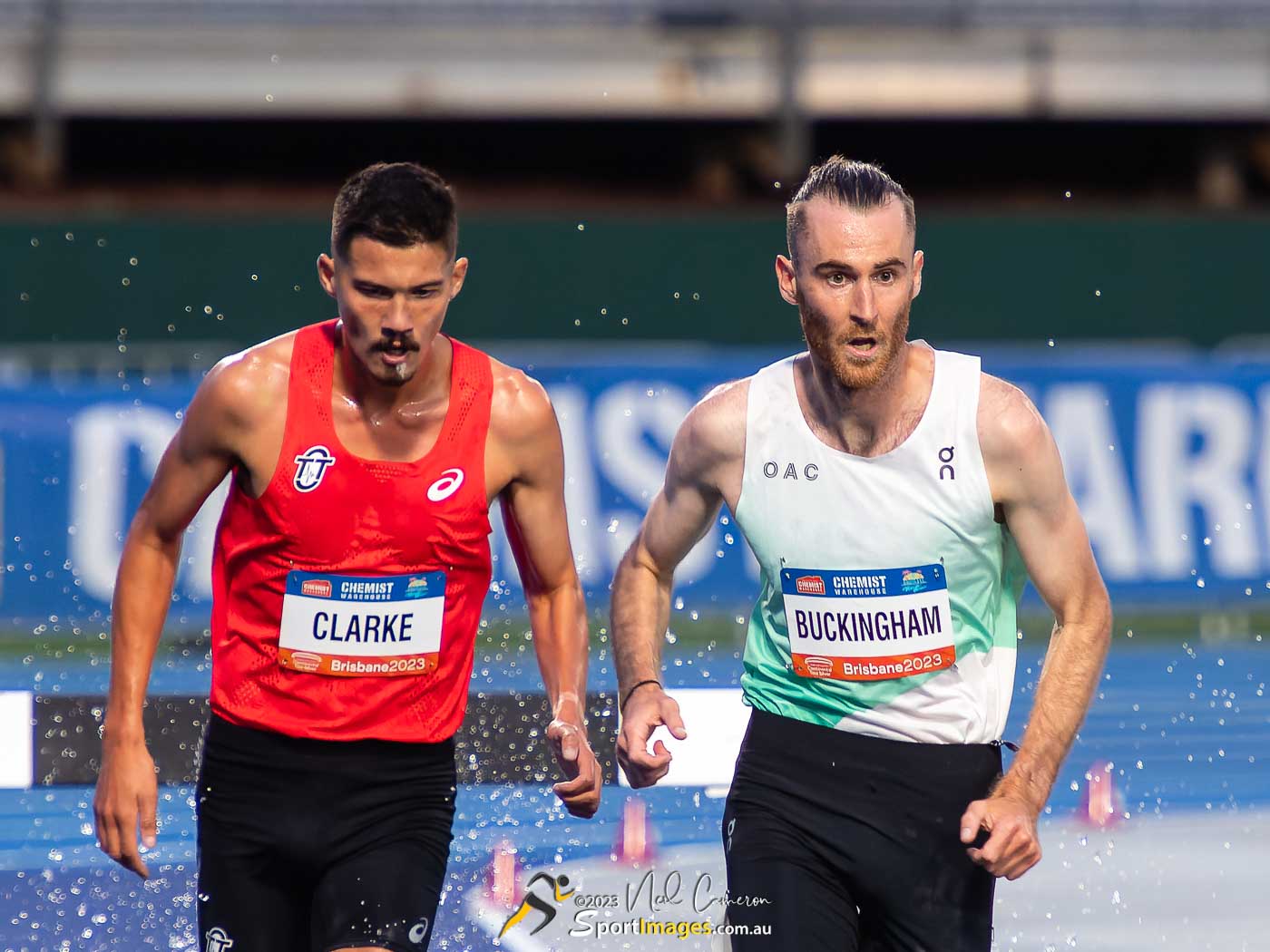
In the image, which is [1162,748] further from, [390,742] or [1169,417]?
[390,742]

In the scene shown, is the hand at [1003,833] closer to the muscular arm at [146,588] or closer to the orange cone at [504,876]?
the muscular arm at [146,588]

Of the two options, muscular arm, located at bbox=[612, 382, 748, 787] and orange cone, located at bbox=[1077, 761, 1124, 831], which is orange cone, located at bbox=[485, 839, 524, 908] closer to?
muscular arm, located at bbox=[612, 382, 748, 787]

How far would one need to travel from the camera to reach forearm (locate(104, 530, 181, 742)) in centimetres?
375

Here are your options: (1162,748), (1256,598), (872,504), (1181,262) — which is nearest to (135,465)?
(1162,748)

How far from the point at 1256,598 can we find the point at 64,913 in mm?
7417

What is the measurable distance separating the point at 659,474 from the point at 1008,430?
6.83 metres

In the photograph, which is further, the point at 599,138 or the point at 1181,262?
the point at 599,138

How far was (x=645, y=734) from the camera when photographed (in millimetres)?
3746

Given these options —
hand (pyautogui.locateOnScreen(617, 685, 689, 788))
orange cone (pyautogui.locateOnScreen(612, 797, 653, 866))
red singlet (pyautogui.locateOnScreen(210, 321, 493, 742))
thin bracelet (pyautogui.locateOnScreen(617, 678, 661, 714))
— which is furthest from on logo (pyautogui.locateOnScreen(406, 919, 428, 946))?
orange cone (pyautogui.locateOnScreen(612, 797, 653, 866))

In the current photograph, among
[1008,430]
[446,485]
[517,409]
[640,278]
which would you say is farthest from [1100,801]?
[640,278]

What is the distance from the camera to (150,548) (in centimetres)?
383

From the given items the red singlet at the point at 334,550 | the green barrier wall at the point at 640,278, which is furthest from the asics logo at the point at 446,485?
the green barrier wall at the point at 640,278

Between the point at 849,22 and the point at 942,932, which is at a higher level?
the point at 849,22

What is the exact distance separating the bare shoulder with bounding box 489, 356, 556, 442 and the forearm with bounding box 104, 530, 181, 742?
0.70m
